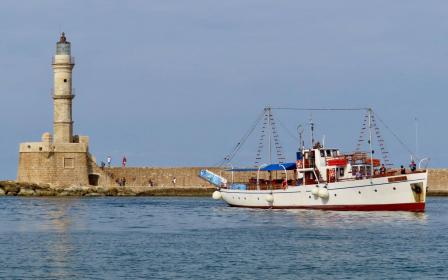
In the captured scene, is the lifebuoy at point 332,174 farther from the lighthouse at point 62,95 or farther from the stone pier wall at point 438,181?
the stone pier wall at point 438,181

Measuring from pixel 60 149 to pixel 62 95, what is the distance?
4.14 meters

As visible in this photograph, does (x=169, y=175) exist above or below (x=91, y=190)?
above

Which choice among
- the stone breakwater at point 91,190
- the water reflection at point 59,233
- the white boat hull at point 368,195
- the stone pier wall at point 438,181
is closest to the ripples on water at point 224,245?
the water reflection at point 59,233

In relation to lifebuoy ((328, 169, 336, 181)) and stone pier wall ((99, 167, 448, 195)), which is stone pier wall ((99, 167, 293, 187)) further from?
lifebuoy ((328, 169, 336, 181))

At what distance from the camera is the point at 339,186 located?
55.5 metres

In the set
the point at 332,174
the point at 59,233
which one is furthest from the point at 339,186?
the point at 59,233

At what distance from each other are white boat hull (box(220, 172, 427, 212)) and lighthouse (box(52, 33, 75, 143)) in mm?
27195

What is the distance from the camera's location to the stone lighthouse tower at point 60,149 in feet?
266

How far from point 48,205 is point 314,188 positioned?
1998 centimetres

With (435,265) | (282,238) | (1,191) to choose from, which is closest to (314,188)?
(282,238)

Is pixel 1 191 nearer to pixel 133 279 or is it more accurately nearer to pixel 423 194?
pixel 423 194

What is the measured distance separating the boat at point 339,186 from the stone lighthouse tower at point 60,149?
2110cm

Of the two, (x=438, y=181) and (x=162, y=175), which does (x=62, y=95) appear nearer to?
(x=162, y=175)

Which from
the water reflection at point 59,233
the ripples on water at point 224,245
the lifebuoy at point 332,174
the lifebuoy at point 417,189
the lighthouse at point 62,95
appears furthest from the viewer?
the lighthouse at point 62,95
